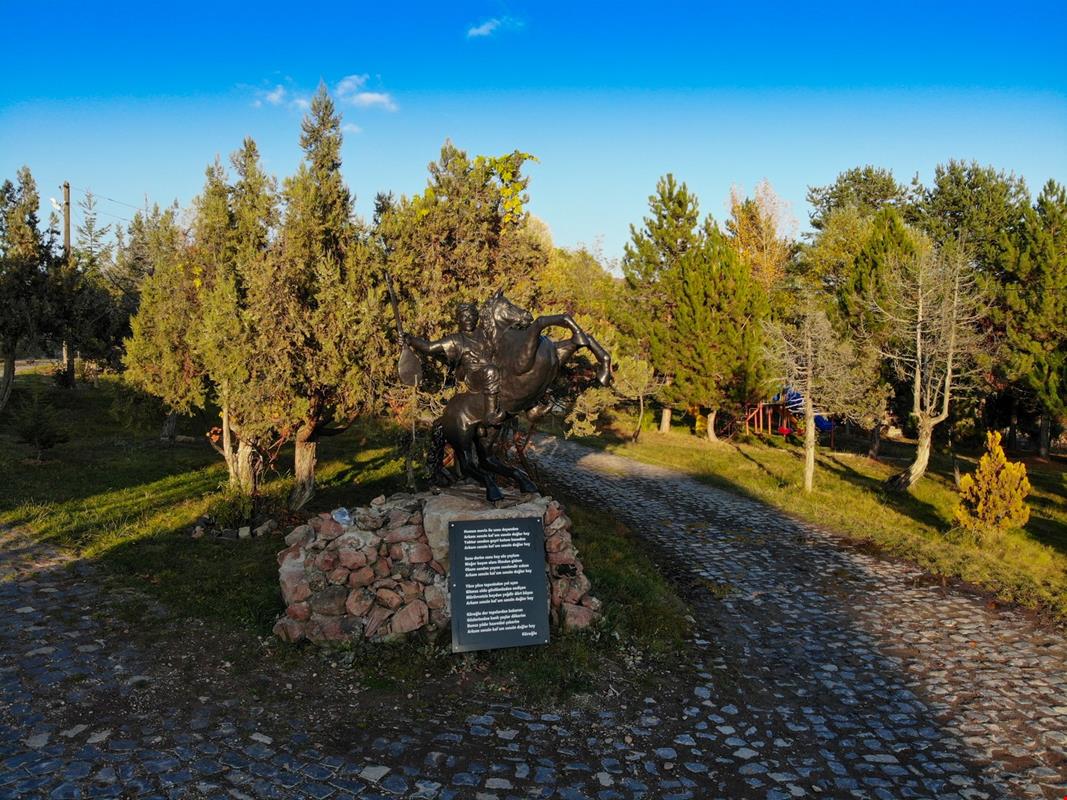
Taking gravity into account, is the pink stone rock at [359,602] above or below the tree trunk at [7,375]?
below

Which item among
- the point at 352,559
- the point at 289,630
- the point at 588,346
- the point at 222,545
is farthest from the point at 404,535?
the point at 222,545

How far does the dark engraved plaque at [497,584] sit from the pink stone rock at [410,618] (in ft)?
1.28

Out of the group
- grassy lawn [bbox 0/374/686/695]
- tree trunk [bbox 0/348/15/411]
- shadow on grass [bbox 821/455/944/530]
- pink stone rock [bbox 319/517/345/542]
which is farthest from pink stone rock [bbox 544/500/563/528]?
tree trunk [bbox 0/348/15/411]

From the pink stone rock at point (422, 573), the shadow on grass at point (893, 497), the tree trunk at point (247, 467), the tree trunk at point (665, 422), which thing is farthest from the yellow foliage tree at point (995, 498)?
the tree trunk at point (665, 422)

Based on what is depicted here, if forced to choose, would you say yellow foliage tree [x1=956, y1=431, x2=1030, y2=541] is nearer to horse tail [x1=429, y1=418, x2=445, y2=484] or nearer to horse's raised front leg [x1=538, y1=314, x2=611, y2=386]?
horse's raised front leg [x1=538, y1=314, x2=611, y2=386]

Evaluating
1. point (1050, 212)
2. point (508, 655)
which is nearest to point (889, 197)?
point (1050, 212)

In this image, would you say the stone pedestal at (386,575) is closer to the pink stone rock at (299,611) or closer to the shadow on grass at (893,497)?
the pink stone rock at (299,611)

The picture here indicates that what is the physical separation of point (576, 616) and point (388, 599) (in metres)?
2.19

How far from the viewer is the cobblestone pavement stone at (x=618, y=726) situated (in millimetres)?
5262

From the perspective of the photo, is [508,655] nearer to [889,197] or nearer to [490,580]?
[490,580]

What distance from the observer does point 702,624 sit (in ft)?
30.5

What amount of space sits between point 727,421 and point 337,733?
96.7 ft

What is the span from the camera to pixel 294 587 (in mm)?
7609

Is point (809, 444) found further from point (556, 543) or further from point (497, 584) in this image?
point (497, 584)
